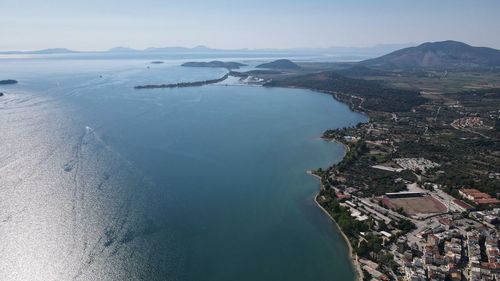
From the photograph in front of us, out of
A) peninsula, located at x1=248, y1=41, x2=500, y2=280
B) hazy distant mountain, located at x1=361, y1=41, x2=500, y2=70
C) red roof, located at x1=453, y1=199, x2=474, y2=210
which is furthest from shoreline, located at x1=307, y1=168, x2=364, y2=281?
hazy distant mountain, located at x1=361, y1=41, x2=500, y2=70

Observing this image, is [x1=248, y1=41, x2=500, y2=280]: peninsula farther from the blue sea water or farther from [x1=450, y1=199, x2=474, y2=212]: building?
the blue sea water

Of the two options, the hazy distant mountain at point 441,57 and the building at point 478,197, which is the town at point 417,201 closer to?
the building at point 478,197

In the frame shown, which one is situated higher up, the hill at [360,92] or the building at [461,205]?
the building at [461,205]

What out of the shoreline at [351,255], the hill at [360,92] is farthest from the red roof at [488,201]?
the hill at [360,92]

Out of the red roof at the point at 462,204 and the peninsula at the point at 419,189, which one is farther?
the red roof at the point at 462,204

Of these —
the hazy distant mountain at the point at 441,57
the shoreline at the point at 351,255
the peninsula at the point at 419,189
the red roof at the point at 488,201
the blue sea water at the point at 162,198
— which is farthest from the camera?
the hazy distant mountain at the point at 441,57

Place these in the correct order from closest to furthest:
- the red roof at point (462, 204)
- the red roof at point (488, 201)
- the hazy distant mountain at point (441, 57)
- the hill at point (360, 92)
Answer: the red roof at point (462, 204) → the red roof at point (488, 201) → the hill at point (360, 92) → the hazy distant mountain at point (441, 57)

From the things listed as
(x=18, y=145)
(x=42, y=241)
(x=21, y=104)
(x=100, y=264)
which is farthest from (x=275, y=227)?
(x=21, y=104)
